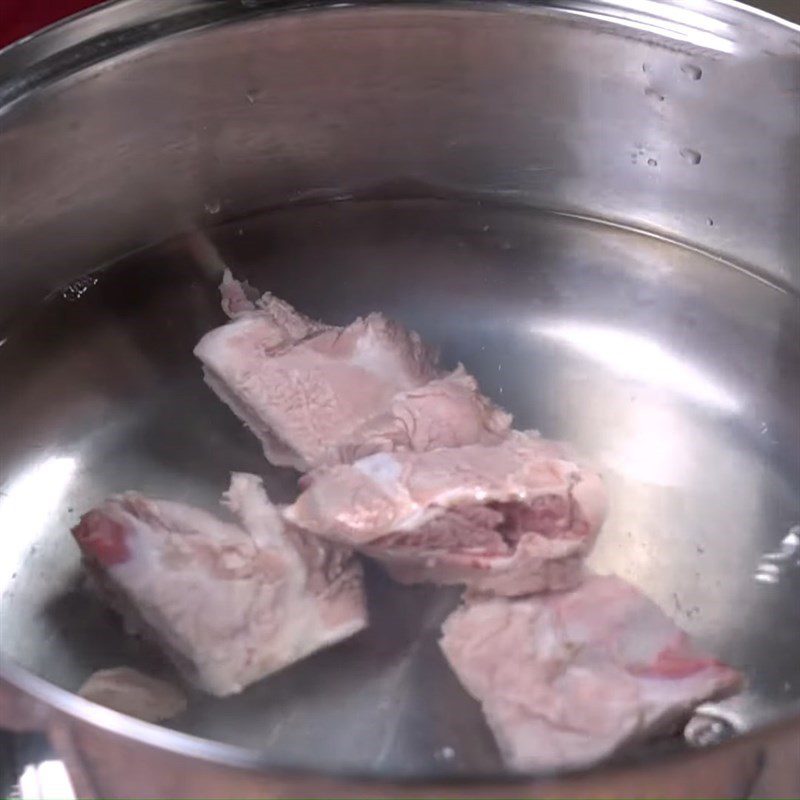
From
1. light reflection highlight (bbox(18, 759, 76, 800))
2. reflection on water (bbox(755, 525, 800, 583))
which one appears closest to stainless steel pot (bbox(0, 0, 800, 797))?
reflection on water (bbox(755, 525, 800, 583))

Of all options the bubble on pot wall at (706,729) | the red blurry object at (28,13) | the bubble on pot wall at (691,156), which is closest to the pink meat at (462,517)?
the bubble on pot wall at (706,729)

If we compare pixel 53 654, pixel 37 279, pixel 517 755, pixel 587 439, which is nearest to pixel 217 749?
pixel 517 755

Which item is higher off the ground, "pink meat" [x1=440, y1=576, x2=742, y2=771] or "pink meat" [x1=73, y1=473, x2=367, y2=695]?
"pink meat" [x1=73, y1=473, x2=367, y2=695]

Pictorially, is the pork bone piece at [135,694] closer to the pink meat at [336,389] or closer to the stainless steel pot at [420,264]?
the stainless steel pot at [420,264]

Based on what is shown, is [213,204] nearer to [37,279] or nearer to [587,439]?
[37,279]

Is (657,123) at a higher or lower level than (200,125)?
lower

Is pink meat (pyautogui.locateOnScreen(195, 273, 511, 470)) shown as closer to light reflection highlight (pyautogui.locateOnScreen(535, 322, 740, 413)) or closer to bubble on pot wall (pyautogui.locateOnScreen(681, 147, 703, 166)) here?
light reflection highlight (pyautogui.locateOnScreen(535, 322, 740, 413))
